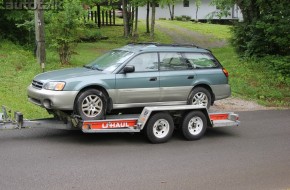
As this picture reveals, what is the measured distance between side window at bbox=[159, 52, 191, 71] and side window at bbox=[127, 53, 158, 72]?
17cm

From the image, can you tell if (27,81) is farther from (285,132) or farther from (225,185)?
(225,185)

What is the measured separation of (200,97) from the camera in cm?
1029

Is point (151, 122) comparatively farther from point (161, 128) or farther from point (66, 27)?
point (66, 27)

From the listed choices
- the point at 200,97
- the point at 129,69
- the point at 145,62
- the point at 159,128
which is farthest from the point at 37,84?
the point at 200,97

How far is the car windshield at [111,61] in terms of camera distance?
31.2 feet

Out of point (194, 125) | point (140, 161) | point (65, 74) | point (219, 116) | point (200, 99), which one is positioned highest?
point (65, 74)

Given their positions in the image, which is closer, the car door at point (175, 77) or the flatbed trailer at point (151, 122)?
the flatbed trailer at point (151, 122)

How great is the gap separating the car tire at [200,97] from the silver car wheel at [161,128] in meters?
1.19

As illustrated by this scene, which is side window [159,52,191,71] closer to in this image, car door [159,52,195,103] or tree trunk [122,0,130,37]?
car door [159,52,195,103]

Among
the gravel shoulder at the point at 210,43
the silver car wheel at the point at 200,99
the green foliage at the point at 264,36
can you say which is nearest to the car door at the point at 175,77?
the silver car wheel at the point at 200,99

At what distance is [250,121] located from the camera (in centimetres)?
1169

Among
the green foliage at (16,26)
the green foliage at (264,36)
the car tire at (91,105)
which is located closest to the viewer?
the car tire at (91,105)

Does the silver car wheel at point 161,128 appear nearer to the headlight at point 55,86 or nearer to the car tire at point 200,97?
the car tire at point 200,97

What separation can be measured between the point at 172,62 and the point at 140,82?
3.38 ft
